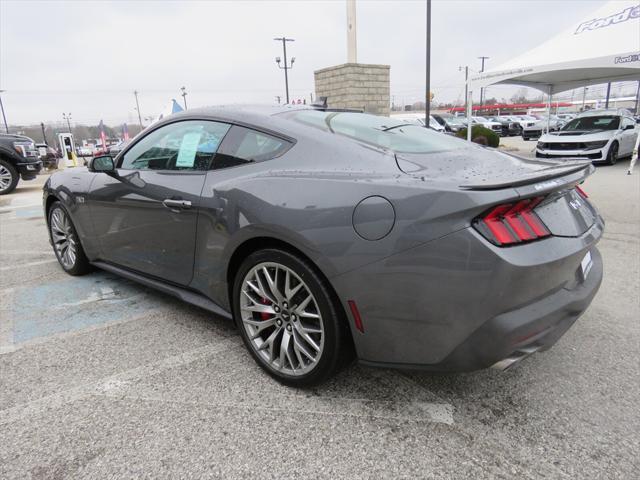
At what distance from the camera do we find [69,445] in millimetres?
2004

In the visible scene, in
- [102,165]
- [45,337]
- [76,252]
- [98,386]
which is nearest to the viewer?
[98,386]

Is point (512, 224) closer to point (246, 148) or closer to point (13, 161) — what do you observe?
point (246, 148)

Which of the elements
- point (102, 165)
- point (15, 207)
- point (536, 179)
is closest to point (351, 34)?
point (15, 207)

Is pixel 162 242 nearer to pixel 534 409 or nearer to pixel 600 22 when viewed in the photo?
pixel 534 409

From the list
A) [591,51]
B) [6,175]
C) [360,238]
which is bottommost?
[6,175]

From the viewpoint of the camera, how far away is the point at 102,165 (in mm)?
3332

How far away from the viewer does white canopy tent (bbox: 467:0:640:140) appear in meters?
11.1

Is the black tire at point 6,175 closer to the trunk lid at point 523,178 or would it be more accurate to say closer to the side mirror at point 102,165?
the side mirror at point 102,165

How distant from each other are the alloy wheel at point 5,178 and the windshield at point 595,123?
14.8 m

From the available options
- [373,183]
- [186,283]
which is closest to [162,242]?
[186,283]

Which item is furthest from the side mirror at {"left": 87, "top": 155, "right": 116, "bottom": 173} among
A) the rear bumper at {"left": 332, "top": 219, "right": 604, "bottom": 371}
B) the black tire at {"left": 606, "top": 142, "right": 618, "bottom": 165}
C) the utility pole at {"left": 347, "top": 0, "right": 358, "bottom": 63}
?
the utility pole at {"left": 347, "top": 0, "right": 358, "bottom": 63}

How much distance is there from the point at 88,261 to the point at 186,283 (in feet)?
5.81

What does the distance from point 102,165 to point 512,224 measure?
9.32 ft

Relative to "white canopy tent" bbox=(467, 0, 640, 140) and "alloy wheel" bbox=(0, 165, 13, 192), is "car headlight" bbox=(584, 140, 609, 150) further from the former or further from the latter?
"alloy wheel" bbox=(0, 165, 13, 192)
